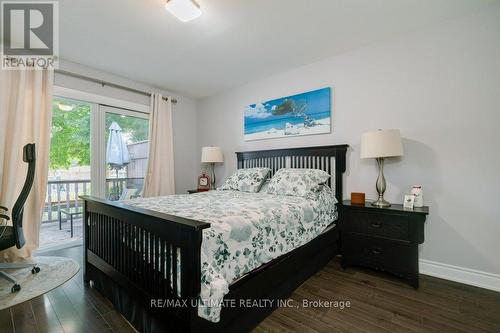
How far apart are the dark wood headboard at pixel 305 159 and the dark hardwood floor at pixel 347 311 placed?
105cm

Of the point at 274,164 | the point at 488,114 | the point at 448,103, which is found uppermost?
the point at 448,103

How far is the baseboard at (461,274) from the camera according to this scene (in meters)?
1.95

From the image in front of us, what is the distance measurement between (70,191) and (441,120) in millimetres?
5002

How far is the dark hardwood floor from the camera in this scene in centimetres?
149

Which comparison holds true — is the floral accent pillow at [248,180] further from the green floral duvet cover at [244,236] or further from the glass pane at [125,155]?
the glass pane at [125,155]

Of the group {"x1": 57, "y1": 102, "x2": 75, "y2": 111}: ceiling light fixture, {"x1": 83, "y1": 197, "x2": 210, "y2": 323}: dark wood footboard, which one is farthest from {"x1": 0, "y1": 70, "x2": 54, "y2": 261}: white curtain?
{"x1": 83, "y1": 197, "x2": 210, "y2": 323}: dark wood footboard

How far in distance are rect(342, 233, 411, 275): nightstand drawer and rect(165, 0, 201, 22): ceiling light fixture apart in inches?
97.5

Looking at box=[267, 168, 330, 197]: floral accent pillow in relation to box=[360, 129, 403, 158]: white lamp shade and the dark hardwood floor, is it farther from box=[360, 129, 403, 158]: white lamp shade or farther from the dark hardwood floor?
the dark hardwood floor

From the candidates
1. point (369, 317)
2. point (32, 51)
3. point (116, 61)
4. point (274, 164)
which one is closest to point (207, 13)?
Result: point (116, 61)

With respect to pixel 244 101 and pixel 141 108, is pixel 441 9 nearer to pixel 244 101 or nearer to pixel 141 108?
pixel 244 101

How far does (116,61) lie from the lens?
2.86m

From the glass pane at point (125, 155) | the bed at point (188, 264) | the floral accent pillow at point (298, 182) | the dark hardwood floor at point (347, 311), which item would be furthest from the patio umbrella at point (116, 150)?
the floral accent pillow at point (298, 182)

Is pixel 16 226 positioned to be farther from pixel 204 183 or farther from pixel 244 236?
pixel 204 183

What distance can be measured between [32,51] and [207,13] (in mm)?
2182
